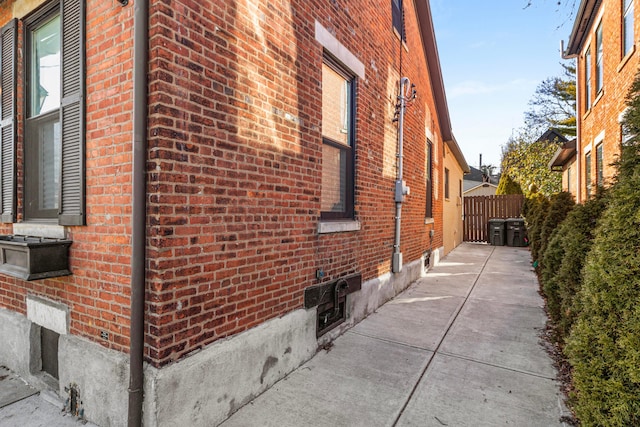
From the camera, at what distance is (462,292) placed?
6.79 meters

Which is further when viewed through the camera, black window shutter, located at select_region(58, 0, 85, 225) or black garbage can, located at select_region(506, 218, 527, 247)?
black garbage can, located at select_region(506, 218, 527, 247)

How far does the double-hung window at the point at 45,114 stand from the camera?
2.85 metres

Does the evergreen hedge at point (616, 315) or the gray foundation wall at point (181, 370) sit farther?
the gray foundation wall at point (181, 370)

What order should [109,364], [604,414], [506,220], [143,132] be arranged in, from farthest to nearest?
[506,220] < [109,364] < [143,132] < [604,414]

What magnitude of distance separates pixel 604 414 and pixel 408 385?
1526 millimetres

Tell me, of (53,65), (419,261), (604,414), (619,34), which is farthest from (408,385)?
A: (619,34)

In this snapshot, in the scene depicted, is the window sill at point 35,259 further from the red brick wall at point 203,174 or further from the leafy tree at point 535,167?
Answer: the leafy tree at point 535,167

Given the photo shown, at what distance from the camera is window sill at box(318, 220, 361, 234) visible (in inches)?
160

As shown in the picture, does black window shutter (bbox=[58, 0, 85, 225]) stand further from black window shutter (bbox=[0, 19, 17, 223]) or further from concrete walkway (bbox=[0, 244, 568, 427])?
concrete walkway (bbox=[0, 244, 568, 427])

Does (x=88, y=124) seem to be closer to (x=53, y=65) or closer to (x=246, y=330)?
(x=53, y=65)

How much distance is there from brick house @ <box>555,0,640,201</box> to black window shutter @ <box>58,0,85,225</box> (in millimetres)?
7130

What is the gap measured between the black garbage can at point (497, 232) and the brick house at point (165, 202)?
1384cm

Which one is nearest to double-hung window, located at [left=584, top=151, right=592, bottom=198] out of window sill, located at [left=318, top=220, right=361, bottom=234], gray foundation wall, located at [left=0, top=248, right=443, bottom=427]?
window sill, located at [left=318, top=220, right=361, bottom=234]

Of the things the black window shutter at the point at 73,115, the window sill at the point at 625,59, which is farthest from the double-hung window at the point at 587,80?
the black window shutter at the point at 73,115
